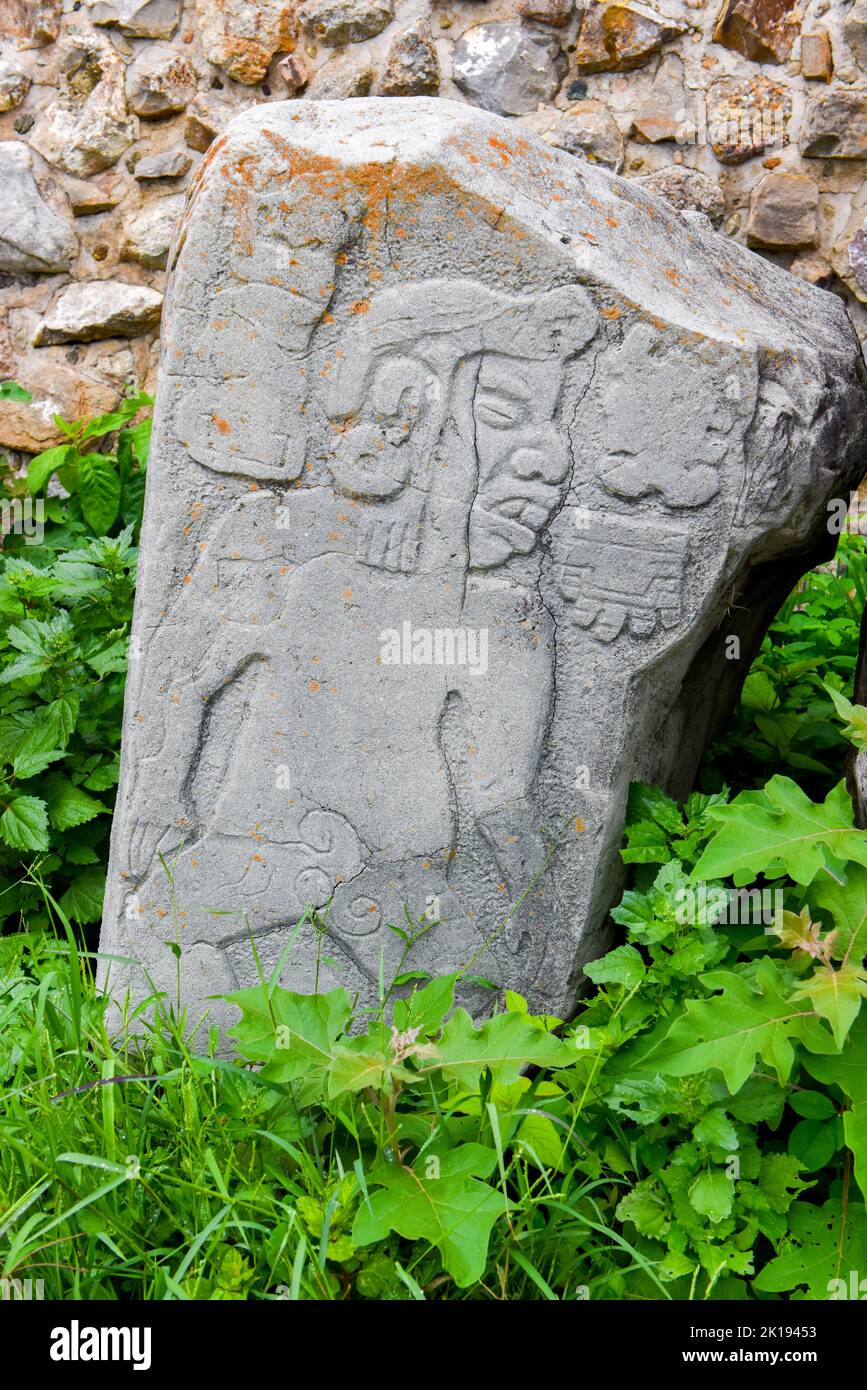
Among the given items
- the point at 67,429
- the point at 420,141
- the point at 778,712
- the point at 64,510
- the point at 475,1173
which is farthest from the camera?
the point at 67,429

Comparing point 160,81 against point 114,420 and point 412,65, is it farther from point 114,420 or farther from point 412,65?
point 114,420

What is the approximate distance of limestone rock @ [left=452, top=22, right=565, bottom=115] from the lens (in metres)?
3.51

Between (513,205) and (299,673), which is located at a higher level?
(513,205)

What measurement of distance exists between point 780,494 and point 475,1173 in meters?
1.14

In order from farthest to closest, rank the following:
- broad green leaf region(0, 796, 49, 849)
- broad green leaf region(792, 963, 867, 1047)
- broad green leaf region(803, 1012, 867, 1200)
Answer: broad green leaf region(0, 796, 49, 849), broad green leaf region(803, 1012, 867, 1200), broad green leaf region(792, 963, 867, 1047)

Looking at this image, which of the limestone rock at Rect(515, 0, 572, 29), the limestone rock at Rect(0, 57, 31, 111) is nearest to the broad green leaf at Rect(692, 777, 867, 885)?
the limestone rock at Rect(515, 0, 572, 29)

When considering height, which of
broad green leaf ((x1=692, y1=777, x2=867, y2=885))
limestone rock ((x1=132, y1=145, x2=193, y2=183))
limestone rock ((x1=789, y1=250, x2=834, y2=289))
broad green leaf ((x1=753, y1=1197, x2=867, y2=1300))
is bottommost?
broad green leaf ((x1=753, y1=1197, x2=867, y2=1300))

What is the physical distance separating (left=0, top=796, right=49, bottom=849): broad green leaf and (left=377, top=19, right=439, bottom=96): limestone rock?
2.25 m

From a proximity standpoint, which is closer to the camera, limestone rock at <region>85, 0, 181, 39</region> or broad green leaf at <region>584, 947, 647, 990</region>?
broad green leaf at <region>584, 947, 647, 990</region>

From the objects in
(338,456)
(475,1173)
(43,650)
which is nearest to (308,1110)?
(475,1173)

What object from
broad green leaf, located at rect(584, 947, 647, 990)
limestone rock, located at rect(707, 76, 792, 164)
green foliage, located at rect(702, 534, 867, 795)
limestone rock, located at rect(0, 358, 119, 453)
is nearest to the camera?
broad green leaf, located at rect(584, 947, 647, 990)

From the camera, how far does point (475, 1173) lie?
1.62 meters

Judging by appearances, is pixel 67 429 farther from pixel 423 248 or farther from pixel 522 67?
pixel 423 248

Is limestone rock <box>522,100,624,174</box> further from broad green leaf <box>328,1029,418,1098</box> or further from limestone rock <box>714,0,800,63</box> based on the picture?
broad green leaf <box>328,1029,418,1098</box>
